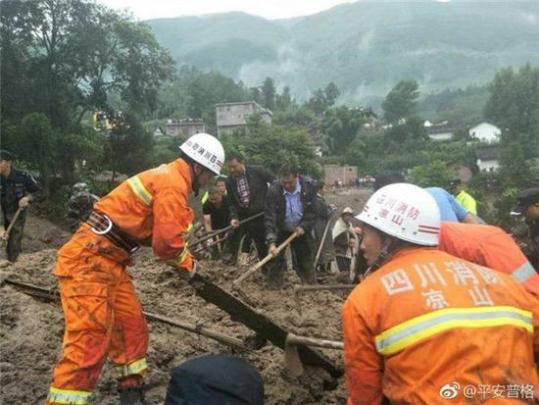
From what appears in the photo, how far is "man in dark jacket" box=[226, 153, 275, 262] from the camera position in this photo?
7.20m

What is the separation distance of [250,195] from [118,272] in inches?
144

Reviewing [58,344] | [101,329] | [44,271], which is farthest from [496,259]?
[44,271]

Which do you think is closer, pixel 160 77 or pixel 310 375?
pixel 310 375

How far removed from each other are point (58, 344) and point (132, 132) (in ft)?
72.0

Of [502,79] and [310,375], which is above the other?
[310,375]

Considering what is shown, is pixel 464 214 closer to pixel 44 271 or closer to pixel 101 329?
pixel 101 329

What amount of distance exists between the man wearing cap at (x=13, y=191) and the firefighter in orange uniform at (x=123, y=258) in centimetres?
401

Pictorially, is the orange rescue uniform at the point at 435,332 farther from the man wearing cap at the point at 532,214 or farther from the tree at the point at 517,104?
the tree at the point at 517,104

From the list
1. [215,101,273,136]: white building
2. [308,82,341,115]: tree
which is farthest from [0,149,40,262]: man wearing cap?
[308,82,341,115]: tree

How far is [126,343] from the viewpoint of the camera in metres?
3.64

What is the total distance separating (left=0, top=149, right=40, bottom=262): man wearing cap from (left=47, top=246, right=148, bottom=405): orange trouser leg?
13.2 feet

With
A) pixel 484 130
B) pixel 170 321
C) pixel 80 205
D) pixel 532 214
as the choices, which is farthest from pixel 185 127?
pixel 532 214

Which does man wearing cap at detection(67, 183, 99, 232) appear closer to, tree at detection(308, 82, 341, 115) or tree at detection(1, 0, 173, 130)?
tree at detection(1, 0, 173, 130)

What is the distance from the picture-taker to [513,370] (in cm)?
194
